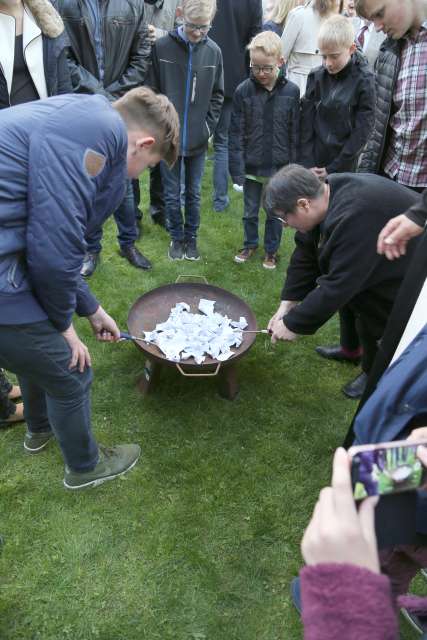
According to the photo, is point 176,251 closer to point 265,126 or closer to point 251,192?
point 251,192

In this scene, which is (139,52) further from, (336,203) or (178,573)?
(178,573)

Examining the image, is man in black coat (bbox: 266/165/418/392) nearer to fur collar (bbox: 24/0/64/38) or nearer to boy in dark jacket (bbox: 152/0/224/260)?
fur collar (bbox: 24/0/64/38)

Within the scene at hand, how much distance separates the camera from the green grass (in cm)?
212

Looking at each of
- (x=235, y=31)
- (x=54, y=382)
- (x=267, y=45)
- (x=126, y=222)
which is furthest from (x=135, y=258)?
(x=235, y=31)

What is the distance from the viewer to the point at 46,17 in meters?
2.93

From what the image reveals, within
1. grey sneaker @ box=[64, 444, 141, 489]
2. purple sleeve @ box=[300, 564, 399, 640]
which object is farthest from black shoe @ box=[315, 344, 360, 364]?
purple sleeve @ box=[300, 564, 399, 640]

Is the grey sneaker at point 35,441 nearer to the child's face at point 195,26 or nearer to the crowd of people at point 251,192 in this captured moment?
the crowd of people at point 251,192

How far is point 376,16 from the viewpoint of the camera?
2750 millimetres

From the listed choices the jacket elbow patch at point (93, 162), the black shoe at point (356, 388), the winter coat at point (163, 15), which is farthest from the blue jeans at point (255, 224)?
the jacket elbow patch at point (93, 162)

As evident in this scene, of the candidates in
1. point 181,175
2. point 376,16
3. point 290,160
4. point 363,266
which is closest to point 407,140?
point 376,16

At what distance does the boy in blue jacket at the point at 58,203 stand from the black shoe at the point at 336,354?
1.93 meters

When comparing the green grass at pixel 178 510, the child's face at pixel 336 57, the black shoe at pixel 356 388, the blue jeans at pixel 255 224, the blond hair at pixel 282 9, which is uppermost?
the blond hair at pixel 282 9

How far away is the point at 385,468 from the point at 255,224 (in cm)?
374

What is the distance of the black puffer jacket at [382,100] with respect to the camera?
10.4 ft
